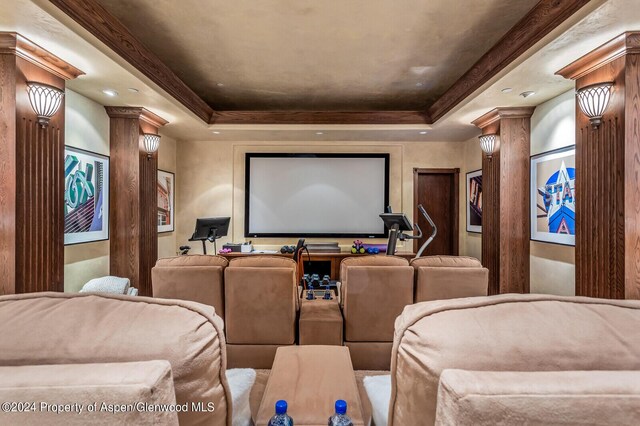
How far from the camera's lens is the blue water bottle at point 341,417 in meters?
1.06

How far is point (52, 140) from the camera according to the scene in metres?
2.38

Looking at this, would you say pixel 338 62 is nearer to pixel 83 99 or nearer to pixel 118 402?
pixel 83 99

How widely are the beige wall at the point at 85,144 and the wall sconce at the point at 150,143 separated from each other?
0.38 meters

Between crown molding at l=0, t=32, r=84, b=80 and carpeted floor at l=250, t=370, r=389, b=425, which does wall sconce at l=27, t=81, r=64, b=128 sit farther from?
carpeted floor at l=250, t=370, r=389, b=425

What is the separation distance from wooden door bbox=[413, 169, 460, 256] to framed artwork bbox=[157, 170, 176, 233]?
3870 mm

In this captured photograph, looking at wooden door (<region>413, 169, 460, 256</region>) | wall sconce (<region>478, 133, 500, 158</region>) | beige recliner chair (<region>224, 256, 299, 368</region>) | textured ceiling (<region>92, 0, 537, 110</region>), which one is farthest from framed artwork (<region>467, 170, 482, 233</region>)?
beige recliner chair (<region>224, 256, 299, 368</region>)

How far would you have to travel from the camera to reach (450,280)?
2.22 m

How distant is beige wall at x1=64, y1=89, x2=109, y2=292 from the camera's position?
3.04m

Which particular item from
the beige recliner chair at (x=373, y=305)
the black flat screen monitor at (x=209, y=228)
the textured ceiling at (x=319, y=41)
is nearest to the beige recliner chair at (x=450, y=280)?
the beige recliner chair at (x=373, y=305)

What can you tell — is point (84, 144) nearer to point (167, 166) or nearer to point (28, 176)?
Answer: point (28, 176)

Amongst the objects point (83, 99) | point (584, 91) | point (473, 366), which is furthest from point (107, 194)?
point (584, 91)

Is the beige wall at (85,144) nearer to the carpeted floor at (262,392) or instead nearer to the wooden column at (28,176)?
the wooden column at (28,176)

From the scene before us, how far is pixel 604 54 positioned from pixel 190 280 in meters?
3.23

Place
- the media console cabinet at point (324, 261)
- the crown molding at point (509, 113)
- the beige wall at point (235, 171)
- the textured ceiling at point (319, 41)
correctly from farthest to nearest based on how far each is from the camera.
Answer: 1. the beige wall at point (235, 171)
2. the media console cabinet at point (324, 261)
3. the crown molding at point (509, 113)
4. the textured ceiling at point (319, 41)
